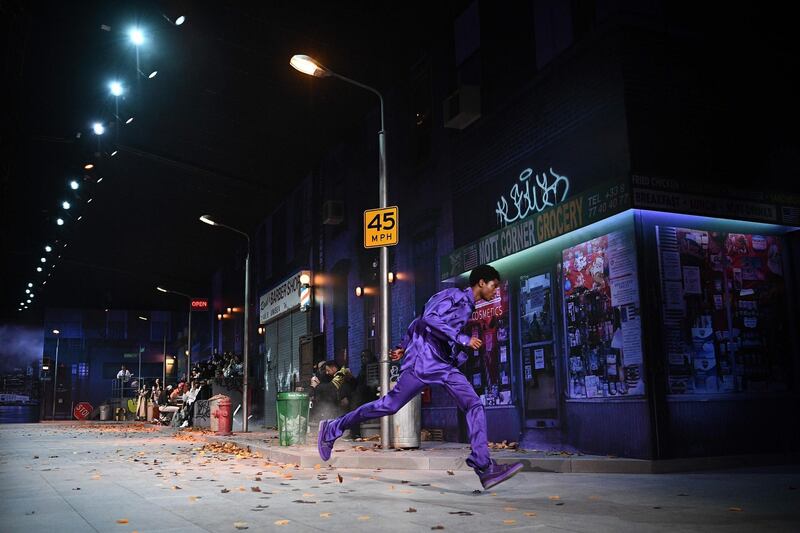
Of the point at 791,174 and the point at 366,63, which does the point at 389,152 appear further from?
the point at 791,174

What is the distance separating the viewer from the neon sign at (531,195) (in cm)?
1134

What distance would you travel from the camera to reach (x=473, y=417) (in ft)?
22.6

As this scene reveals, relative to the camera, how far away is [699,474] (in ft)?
28.9

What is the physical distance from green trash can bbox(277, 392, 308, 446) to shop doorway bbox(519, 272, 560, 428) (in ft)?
13.7

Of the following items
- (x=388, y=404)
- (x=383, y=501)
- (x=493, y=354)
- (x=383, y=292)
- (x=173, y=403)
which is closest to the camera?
(x=383, y=501)

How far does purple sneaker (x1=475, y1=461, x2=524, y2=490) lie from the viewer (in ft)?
22.1

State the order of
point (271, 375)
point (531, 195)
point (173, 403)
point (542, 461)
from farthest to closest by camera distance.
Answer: point (173, 403)
point (271, 375)
point (531, 195)
point (542, 461)

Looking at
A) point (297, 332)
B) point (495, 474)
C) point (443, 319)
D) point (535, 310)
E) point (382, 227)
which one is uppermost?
point (382, 227)

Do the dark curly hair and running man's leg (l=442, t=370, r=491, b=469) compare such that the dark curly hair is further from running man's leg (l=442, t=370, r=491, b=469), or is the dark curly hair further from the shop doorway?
the shop doorway

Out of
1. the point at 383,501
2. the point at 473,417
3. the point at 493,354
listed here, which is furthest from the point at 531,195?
the point at 383,501

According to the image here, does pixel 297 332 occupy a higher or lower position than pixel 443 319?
higher

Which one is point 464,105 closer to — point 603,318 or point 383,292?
point 383,292

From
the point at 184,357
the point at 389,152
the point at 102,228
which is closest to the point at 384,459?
the point at 389,152

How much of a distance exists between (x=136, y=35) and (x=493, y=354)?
962cm
